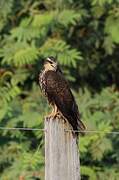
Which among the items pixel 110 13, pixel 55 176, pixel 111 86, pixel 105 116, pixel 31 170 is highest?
pixel 110 13

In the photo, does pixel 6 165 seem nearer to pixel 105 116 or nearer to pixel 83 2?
pixel 105 116

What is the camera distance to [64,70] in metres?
8.26

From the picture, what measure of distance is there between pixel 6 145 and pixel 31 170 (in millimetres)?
Answer: 839

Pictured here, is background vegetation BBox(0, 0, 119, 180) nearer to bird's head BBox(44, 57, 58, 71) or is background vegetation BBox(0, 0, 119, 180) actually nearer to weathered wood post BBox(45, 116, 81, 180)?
bird's head BBox(44, 57, 58, 71)

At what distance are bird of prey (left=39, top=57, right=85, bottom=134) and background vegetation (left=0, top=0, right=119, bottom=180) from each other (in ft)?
5.20

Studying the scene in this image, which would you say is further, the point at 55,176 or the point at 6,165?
the point at 6,165

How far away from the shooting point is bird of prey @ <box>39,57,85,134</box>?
481 cm

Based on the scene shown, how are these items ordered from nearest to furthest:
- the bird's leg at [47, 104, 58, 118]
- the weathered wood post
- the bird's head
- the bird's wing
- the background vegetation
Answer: the weathered wood post → the bird's leg at [47, 104, 58, 118] → the bird's wing → the bird's head → the background vegetation

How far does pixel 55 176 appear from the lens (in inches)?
155

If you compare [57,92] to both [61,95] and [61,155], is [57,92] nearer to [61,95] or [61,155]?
[61,95]

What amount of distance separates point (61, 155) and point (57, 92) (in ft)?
3.98

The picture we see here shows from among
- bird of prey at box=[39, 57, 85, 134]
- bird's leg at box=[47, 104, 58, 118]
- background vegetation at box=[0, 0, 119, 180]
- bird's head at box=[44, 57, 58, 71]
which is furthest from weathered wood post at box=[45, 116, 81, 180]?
background vegetation at box=[0, 0, 119, 180]

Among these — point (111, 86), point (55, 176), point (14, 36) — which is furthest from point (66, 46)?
point (55, 176)

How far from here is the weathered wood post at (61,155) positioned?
3936 millimetres
